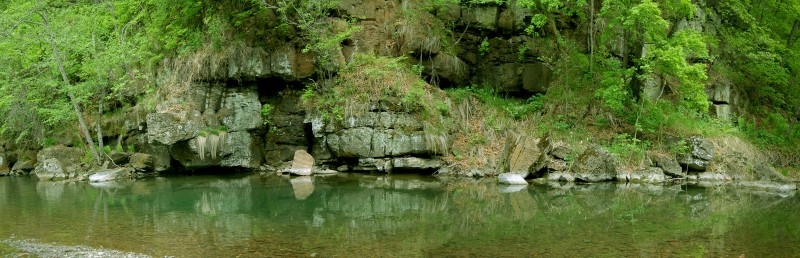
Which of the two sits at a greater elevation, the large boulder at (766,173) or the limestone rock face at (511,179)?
the limestone rock face at (511,179)

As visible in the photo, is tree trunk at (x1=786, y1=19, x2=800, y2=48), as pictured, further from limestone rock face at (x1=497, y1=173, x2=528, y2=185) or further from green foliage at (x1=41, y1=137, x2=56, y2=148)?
green foliage at (x1=41, y1=137, x2=56, y2=148)

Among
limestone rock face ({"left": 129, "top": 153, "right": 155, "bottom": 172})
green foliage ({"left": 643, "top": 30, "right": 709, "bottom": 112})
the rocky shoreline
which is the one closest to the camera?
the rocky shoreline

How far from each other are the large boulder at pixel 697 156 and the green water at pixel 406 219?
1.76 metres

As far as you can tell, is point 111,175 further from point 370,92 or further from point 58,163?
point 370,92

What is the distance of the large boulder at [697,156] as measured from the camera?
18.5 m

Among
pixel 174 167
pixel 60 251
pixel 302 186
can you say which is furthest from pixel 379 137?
pixel 60 251

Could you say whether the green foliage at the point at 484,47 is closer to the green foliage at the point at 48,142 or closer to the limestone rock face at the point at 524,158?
the limestone rock face at the point at 524,158

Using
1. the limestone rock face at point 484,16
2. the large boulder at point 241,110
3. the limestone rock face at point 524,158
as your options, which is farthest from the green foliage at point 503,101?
the large boulder at point 241,110

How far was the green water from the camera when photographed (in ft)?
29.9

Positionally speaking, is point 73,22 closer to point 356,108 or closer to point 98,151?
point 98,151

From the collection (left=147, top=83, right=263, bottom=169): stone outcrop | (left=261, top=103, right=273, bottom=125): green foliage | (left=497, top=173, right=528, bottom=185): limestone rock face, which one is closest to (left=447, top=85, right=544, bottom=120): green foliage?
(left=497, top=173, right=528, bottom=185): limestone rock face

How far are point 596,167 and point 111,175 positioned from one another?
1506 centimetres

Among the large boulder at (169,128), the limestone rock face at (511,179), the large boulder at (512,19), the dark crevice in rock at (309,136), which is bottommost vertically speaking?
the limestone rock face at (511,179)

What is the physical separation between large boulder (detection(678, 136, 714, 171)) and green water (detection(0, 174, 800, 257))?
1762mm
